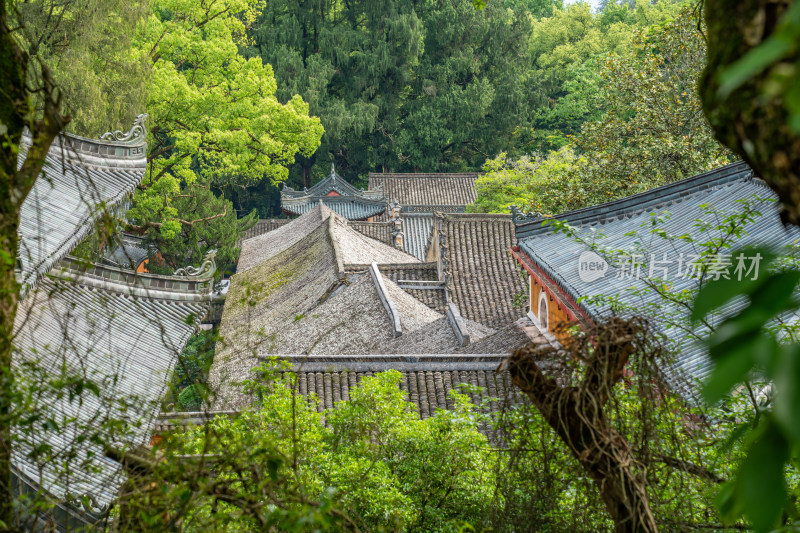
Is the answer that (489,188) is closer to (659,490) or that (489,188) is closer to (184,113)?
(184,113)

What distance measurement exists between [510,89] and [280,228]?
14.4 meters

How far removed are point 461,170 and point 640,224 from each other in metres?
29.4

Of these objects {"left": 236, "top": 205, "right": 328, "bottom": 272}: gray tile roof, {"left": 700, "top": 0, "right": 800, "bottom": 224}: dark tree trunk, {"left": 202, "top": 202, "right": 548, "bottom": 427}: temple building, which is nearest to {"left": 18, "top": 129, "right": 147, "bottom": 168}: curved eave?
{"left": 202, "top": 202, "right": 548, "bottom": 427}: temple building

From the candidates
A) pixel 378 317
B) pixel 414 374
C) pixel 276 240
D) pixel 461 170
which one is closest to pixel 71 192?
pixel 414 374

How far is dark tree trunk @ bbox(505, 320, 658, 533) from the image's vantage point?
2.48 m

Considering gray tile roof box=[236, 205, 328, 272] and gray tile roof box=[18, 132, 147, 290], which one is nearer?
gray tile roof box=[18, 132, 147, 290]

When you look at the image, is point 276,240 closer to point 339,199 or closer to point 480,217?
point 339,199

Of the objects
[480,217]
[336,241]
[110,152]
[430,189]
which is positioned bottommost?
[110,152]

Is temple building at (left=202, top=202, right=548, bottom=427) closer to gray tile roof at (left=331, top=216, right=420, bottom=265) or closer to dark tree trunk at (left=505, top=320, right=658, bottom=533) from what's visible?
gray tile roof at (left=331, top=216, right=420, bottom=265)

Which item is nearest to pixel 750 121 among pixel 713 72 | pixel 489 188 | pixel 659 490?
pixel 713 72

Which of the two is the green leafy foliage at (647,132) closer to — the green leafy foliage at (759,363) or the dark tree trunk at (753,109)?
the dark tree trunk at (753,109)

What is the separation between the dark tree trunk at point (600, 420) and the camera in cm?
248

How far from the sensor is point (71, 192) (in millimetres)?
9797

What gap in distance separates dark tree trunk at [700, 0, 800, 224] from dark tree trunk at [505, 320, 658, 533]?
52.4 inches
